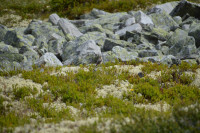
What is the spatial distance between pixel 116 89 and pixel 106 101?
1.13 m

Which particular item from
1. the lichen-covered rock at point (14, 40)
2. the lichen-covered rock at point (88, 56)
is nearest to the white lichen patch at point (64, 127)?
the lichen-covered rock at point (88, 56)

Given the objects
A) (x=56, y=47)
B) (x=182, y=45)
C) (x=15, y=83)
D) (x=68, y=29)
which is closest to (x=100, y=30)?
(x=68, y=29)

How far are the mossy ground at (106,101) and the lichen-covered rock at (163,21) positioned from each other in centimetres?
1073

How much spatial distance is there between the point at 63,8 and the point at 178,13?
17.5m

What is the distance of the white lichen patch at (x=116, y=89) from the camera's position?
7.35m

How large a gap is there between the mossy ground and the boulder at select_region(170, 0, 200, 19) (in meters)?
12.6

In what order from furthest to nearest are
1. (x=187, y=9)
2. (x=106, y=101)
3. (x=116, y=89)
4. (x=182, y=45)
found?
(x=187, y=9) < (x=182, y=45) < (x=116, y=89) < (x=106, y=101)

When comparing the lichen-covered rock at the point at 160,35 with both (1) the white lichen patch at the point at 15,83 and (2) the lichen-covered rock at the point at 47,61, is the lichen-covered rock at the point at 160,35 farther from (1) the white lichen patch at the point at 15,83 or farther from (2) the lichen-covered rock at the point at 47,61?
(1) the white lichen patch at the point at 15,83

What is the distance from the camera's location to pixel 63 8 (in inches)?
1176

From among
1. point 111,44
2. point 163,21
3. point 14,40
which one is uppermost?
point 111,44

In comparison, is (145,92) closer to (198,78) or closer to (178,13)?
(198,78)

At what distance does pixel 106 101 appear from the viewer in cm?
672

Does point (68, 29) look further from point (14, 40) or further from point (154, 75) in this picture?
point (154, 75)

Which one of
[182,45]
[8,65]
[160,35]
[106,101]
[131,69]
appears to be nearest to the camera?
[106,101]
